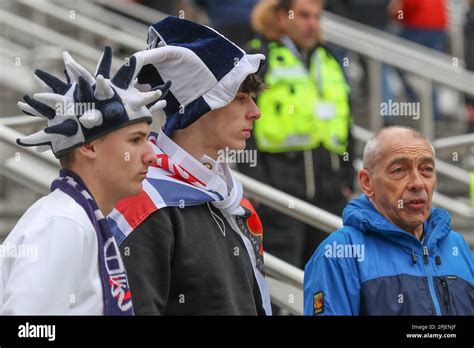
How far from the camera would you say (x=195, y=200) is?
507 cm

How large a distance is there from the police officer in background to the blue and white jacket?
8.38ft

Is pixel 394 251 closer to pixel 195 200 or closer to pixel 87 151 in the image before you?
pixel 195 200

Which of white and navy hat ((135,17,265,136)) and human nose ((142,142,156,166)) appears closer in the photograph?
human nose ((142,142,156,166))

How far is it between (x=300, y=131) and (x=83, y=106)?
3597 mm

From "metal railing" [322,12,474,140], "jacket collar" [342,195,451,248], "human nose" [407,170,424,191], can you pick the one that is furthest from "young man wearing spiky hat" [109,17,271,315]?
"metal railing" [322,12,474,140]

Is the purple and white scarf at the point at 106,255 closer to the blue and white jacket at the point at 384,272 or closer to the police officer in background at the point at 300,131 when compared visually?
the blue and white jacket at the point at 384,272

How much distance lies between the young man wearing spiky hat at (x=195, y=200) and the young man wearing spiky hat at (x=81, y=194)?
0.97 feet

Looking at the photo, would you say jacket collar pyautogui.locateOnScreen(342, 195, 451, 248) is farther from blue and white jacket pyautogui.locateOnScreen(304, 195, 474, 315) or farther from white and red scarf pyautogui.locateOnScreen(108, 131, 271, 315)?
white and red scarf pyautogui.locateOnScreen(108, 131, 271, 315)

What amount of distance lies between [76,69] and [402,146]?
4.68ft

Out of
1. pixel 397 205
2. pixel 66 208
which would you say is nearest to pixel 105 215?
pixel 66 208

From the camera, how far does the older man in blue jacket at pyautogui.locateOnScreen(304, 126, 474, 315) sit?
519cm
